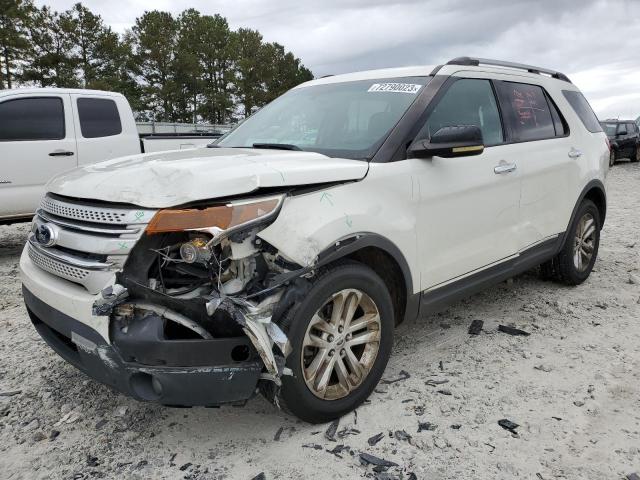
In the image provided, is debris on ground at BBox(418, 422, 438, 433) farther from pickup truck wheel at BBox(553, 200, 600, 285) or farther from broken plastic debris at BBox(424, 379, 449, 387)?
pickup truck wheel at BBox(553, 200, 600, 285)

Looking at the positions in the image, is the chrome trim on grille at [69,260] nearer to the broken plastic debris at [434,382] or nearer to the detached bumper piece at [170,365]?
the detached bumper piece at [170,365]

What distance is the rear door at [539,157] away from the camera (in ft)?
13.2

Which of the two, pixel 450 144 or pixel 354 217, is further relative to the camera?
pixel 450 144

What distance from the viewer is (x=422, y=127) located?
10.6ft

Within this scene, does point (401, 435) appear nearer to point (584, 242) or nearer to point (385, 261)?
point (385, 261)

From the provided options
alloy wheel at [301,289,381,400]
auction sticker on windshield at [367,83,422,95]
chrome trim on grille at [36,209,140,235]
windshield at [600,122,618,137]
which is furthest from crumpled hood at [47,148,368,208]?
windshield at [600,122,618,137]

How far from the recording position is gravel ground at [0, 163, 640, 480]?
2.53 m

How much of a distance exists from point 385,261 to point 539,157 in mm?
1891

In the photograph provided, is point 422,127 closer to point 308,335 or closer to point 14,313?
point 308,335

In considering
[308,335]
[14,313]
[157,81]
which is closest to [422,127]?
[308,335]

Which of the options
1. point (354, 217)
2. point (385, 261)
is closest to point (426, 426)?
point (385, 261)

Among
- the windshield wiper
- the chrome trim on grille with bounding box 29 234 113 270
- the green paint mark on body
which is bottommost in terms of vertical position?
the chrome trim on grille with bounding box 29 234 113 270

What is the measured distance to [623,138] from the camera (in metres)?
21.4

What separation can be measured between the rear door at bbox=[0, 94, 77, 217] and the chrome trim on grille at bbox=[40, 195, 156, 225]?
14.4 feet
